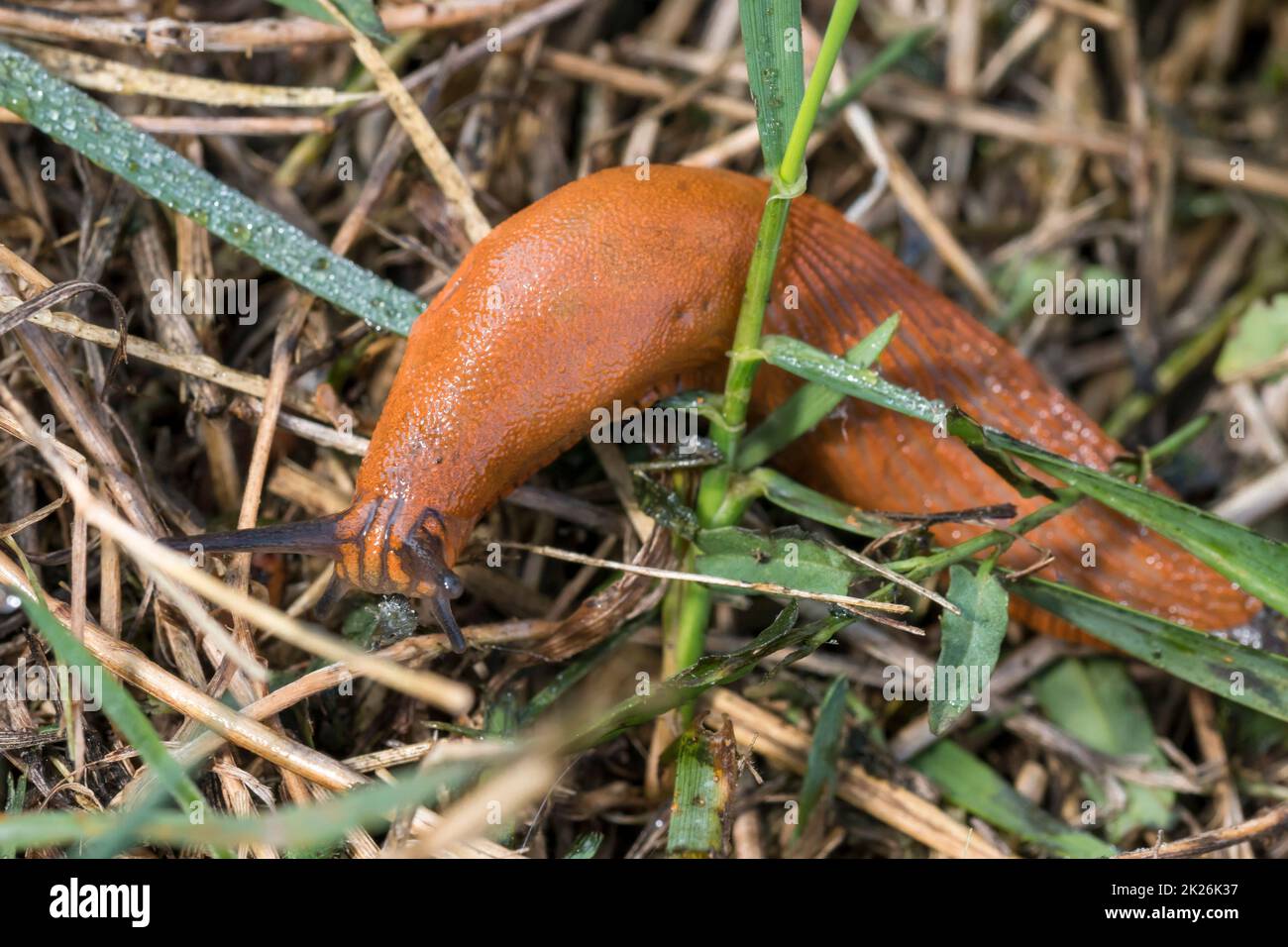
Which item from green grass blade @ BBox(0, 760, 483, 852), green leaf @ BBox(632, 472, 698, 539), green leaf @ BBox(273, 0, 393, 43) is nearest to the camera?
green grass blade @ BBox(0, 760, 483, 852)

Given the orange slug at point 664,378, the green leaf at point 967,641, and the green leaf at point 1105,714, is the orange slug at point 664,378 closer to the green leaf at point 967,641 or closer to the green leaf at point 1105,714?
the green leaf at point 1105,714

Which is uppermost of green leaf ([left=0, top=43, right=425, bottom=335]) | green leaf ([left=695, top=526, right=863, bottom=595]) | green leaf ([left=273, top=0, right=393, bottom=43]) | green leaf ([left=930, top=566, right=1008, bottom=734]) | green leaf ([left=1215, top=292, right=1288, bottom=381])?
green leaf ([left=273, top=0, right=393, bottom=43])

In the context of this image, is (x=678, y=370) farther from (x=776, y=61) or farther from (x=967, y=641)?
(x=967, y=641)

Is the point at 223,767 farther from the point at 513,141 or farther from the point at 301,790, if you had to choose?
the point at 513,141

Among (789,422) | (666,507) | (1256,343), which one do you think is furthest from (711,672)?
(1256,343)

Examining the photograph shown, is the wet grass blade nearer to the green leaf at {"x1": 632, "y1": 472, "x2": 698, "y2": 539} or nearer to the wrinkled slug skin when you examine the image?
the wrinkled slug skin

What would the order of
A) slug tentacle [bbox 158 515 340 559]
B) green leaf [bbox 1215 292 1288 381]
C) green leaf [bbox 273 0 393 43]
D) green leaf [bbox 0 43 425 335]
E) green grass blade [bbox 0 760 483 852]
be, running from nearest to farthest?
1. green grass blade [bbox 0 760 483 852]
2. slug tentacle [bbox 158 515 340 559]
3. green leaf [bbox 0 43 425 335]
4. green leaf [bbox 273 0 393 43]
5. green leaf [bbox 1215 292 1288 381]

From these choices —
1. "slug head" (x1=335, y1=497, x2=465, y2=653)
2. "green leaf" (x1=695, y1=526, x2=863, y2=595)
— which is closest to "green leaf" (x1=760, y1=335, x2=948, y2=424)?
"green leaf" (x1=695, y1=526, x2=863, y2=595)

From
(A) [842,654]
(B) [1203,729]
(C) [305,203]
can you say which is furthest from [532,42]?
(B) [1203,729]
